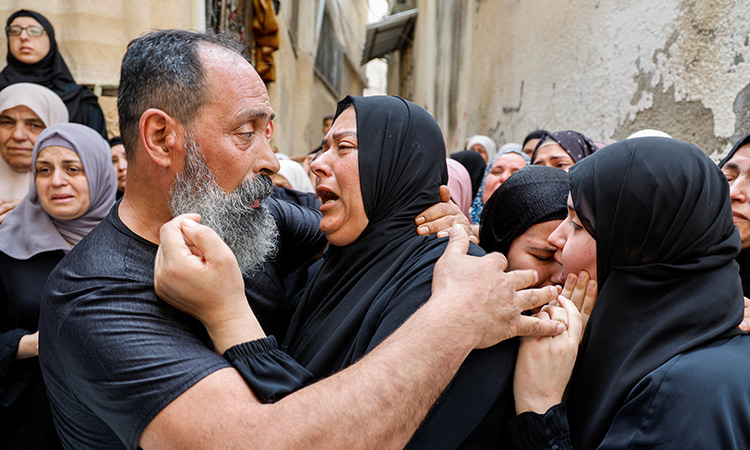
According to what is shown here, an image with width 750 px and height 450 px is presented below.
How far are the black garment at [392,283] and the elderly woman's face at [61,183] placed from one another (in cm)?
182

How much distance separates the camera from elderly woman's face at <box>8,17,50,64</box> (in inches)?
199

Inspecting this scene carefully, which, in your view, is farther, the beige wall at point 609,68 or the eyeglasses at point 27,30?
the eyeglasses at point 27,30

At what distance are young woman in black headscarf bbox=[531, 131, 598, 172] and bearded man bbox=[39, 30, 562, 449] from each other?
263cm

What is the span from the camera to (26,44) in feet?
16.6

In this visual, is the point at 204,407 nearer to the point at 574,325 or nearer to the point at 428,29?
the point at 574,325

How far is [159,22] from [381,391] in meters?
5.72

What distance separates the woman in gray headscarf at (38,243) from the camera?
271 centimetres

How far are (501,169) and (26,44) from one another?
4282 mm

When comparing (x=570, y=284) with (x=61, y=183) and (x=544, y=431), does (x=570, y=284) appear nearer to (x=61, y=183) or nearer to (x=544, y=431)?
(x=544, y=431)

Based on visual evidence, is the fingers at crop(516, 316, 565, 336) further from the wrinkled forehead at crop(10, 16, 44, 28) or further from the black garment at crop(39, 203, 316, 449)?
the wrinkled forehead at crop(10, 16, 44, 28)

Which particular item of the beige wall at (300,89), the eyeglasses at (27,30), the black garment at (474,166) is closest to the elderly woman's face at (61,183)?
the eyeglasses at (27,30)

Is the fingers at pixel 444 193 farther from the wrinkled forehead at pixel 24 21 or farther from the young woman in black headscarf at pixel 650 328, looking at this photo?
the wrinkled forehead at pixel 24 21

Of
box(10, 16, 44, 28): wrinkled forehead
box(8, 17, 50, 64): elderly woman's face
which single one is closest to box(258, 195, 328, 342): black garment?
box(8, 17, 50, 64): elderly woman's face

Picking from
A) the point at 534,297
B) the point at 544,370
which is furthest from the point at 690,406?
the point at 534,297
